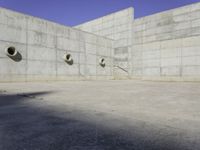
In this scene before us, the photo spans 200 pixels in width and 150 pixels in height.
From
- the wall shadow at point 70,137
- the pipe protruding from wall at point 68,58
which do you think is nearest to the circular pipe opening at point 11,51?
the pipe protruding from wall at point 68,58

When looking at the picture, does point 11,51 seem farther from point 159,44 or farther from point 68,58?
point 159,44

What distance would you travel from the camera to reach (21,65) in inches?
360

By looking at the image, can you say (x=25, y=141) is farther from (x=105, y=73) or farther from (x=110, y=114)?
(x=105, y=73)

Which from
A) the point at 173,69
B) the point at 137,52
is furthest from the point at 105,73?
the point at 173,69

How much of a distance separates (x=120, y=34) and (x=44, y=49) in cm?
680

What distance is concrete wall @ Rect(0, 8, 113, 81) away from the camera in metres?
8.75

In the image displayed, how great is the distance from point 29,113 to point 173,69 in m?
10.7

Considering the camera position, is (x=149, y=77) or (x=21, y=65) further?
(x=149, y=77)

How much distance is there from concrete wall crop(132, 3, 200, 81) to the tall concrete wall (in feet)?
1.73

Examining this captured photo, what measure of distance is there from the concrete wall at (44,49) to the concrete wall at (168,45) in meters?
3.13

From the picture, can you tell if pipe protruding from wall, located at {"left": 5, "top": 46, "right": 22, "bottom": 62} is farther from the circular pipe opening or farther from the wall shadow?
the wall shadow

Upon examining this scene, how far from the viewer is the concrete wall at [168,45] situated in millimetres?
10812

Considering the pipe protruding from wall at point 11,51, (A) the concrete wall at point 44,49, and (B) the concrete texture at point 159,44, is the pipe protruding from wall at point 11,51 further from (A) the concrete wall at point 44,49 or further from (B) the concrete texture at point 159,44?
(B) the concrete texture at point 159,44

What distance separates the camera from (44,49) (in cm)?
1021
